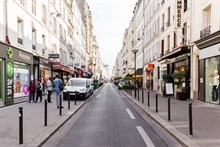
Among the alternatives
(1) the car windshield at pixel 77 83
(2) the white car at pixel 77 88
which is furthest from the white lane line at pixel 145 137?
(1) the car windshield at pixel 77 83

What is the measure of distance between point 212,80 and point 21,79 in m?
12.7

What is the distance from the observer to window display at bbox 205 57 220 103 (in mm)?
16578

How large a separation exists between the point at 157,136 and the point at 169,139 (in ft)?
1.59

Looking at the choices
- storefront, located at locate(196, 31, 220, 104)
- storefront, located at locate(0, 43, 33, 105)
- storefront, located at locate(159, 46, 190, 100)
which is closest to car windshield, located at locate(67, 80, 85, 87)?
storefront, located at locate(0, 43, 33, 105)

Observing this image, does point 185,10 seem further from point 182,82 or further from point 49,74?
point 49,74

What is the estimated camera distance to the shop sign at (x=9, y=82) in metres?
16.5

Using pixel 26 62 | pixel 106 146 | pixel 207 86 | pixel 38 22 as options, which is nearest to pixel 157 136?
pixel 106 146

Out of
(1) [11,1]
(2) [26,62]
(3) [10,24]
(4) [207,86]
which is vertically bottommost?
(4) [207,86]

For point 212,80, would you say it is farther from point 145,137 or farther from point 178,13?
point 145,137

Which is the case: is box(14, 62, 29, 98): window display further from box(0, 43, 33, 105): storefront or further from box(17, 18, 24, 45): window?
box(17, 18, 24, 45): window

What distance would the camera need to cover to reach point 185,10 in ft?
76.9

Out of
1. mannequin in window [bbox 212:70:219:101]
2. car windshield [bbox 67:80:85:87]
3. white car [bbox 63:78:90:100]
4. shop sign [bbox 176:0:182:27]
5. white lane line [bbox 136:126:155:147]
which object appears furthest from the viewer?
car windshield [bbox 67:80:85:87]

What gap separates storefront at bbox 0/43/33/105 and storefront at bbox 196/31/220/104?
11.9 meters

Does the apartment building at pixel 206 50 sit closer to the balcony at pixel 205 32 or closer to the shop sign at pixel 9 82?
the balcony at pixel 205 32
